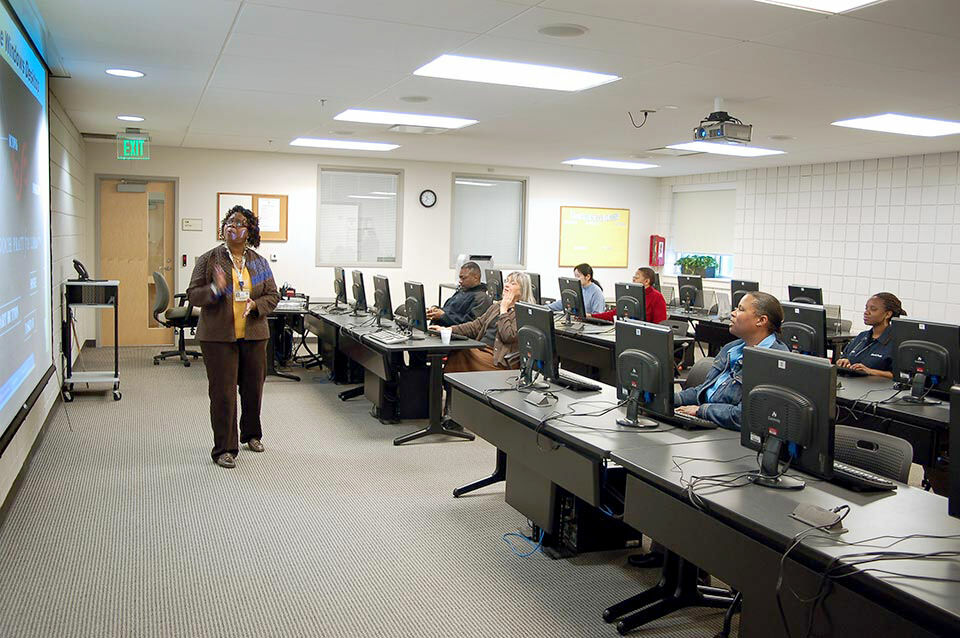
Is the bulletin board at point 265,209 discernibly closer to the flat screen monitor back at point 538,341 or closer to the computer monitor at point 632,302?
the computer monitor at point 632,302

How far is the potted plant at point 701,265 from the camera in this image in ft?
38.9

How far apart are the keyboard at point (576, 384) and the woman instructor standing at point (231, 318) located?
1.95 meters

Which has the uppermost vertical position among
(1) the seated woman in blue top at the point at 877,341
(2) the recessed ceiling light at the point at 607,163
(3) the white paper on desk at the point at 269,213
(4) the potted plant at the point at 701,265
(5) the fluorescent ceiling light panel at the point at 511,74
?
(2) the recessed ceiling light at the point at 607,163

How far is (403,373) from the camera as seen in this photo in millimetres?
6332

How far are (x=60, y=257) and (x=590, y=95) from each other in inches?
187

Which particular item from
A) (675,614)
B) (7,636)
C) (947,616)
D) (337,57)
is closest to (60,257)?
(337,57)

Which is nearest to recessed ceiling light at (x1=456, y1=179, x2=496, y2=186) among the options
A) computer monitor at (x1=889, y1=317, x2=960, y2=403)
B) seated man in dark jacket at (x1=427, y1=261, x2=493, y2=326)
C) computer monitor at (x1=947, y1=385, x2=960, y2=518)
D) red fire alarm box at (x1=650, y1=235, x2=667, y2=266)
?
red fire alarm box at (x1=650, y1=235, x2=667, y2=266)

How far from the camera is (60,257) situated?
6789 millimetres

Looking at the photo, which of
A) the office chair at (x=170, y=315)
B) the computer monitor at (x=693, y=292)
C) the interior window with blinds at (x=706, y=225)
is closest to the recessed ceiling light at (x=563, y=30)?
the office chair at (x=170, y=315)

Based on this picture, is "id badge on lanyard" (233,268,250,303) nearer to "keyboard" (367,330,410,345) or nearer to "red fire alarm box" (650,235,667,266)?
"keyboard" (367,330,410,345)

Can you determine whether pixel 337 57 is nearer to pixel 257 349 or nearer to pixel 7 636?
pixel 257 349

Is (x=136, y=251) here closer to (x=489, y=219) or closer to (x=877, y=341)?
(x=489, y=219)

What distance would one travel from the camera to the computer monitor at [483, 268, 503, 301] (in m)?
9.29

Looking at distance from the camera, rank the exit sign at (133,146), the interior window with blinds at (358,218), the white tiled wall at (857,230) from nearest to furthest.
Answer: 1. the exit sign at (133,146)
2. the white tiled wall at (857,230)
3. the interior window with blinds at (358,218)
